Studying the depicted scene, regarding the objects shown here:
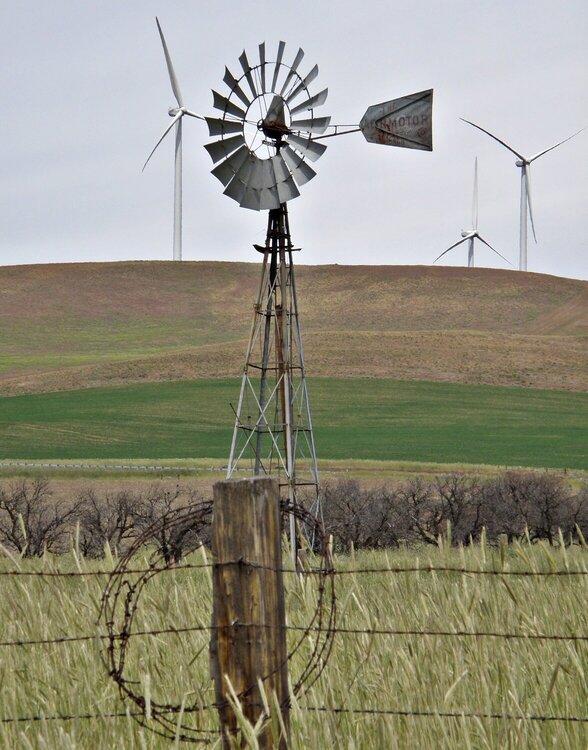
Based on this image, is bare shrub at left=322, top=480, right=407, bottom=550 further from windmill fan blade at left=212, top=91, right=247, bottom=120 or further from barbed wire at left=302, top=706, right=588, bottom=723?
barbed wire at left=302, top=706, right=588, bottom=723

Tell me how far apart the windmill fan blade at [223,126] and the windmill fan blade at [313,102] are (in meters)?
0.71

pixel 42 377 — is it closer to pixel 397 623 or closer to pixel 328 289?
pixel 328 289

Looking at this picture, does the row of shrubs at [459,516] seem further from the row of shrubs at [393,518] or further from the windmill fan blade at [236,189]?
the windmill fan blade at [236,189]

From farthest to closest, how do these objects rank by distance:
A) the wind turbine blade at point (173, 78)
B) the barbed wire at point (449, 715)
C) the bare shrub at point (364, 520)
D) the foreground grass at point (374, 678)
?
the wind turbine blade at point (173, 78)
the bare shrub at point (364, 520)
the foreground grass at point (374, 678)
the barbed wire at point (449, 715)

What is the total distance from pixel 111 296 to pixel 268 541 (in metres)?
84.3

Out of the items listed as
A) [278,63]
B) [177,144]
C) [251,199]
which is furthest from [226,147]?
[177,144]

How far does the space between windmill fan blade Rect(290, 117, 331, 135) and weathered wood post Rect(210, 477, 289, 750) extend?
393 inches

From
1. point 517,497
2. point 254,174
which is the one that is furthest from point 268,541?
point 517,497

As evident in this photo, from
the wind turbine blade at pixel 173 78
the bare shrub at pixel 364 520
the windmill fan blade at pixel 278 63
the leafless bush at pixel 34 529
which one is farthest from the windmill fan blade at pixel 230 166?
the wind turbine blade at pixel 173 78

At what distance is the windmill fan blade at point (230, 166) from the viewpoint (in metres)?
13.2

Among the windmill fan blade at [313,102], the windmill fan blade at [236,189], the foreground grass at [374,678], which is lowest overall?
the foreground grass at [374,678]

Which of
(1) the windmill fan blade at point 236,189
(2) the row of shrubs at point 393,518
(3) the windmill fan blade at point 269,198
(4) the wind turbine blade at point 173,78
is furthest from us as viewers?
(4) the wind turbine blade at point 173,78

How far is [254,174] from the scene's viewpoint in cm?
1316

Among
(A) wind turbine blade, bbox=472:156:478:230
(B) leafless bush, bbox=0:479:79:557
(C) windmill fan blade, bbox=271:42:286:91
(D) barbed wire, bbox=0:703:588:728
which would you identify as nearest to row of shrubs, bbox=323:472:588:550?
(B) leafless bush, bbox=0:479:79:557
